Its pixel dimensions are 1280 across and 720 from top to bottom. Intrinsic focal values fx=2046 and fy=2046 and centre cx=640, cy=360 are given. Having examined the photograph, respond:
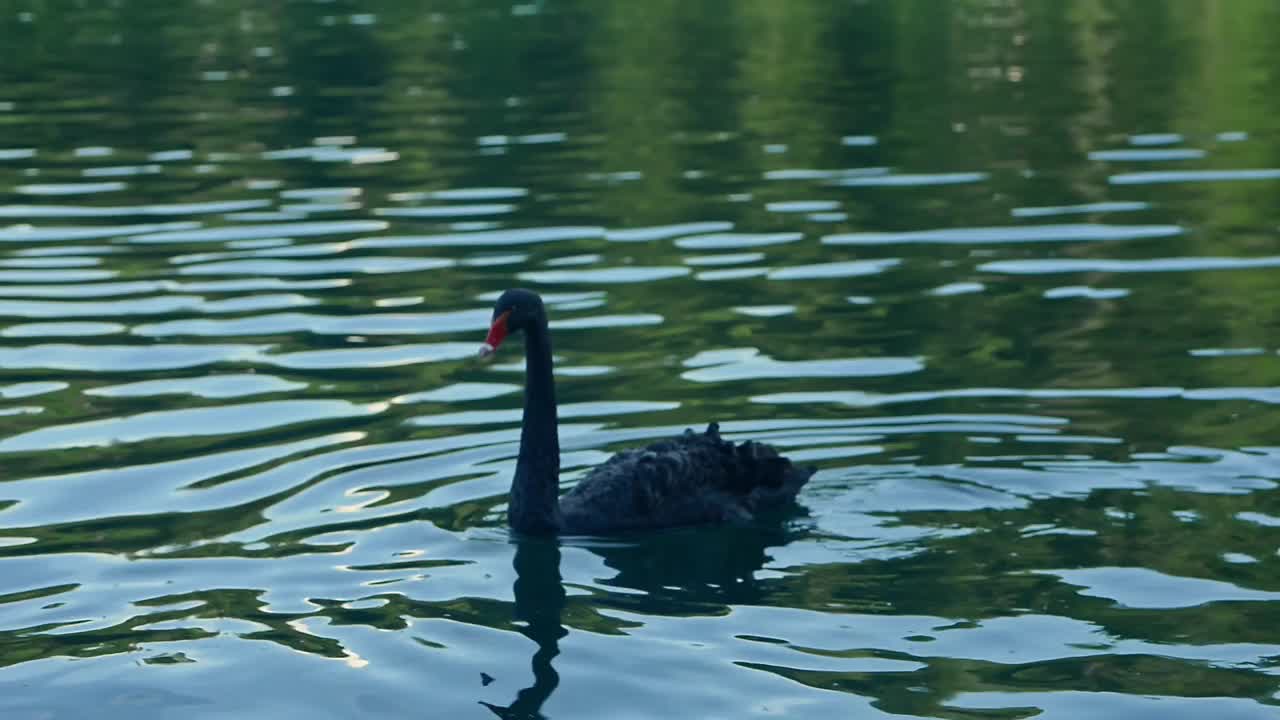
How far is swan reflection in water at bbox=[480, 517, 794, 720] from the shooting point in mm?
7895

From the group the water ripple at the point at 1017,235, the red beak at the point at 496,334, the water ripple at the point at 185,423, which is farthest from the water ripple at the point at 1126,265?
the red beak at the point at 496,334

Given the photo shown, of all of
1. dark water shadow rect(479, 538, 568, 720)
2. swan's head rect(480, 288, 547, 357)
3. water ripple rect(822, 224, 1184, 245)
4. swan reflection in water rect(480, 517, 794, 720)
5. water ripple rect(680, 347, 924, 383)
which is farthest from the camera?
water ripple rect(822, 224, 1184, 245)

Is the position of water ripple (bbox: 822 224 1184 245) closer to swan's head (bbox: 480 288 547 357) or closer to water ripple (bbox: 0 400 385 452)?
water ripple (bbox: 0 400 385 452)

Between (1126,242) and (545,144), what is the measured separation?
27.8 feet

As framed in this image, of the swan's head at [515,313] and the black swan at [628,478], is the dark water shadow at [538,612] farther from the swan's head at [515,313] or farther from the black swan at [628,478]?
the swan's head at [515,313]

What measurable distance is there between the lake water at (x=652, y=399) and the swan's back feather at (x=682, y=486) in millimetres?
114

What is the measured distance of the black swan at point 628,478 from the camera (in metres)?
8.90

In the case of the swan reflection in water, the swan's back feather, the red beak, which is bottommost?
the swan reflection in water

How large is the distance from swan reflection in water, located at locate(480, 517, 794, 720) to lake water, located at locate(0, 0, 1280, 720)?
0.09 ft

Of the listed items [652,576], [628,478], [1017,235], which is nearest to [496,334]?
[628,478]

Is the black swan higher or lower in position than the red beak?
lower

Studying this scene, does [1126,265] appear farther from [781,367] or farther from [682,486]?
[682,486]

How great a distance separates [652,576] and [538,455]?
2.68ft

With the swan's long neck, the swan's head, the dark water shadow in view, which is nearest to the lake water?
the dark water shadow
